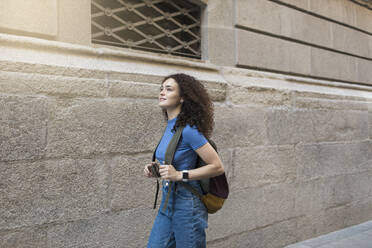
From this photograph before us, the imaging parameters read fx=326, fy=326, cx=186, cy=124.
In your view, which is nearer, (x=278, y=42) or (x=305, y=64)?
(x=278, y=42)

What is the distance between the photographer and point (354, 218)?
5.36 meters

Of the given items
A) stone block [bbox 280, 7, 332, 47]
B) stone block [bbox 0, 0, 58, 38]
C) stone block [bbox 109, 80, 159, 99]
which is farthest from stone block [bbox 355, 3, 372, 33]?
stone block [bbox 0, 0, 58, 38]

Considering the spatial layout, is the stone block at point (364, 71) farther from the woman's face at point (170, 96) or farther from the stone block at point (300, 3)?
the woman's face at point (170, 96)

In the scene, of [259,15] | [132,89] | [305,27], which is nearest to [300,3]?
[305,27]

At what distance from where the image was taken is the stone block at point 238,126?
3795 millimetres

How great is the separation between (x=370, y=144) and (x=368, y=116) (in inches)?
19.2

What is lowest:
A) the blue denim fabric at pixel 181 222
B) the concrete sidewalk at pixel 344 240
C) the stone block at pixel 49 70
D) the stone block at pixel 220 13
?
the concrete sidewalk at pixel 344 240

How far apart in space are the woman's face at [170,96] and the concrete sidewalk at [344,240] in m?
3.11

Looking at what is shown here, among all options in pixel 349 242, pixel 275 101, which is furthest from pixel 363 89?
pixel 349 242

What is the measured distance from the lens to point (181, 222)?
2.08 m

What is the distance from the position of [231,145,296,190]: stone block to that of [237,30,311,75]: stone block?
1.16 m

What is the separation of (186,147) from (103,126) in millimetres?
1141

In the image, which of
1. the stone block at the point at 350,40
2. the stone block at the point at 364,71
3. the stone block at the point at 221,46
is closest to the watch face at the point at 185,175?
the stone block at the point at 221,46

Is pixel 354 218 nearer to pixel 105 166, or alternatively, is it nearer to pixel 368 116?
pixel 368 116
